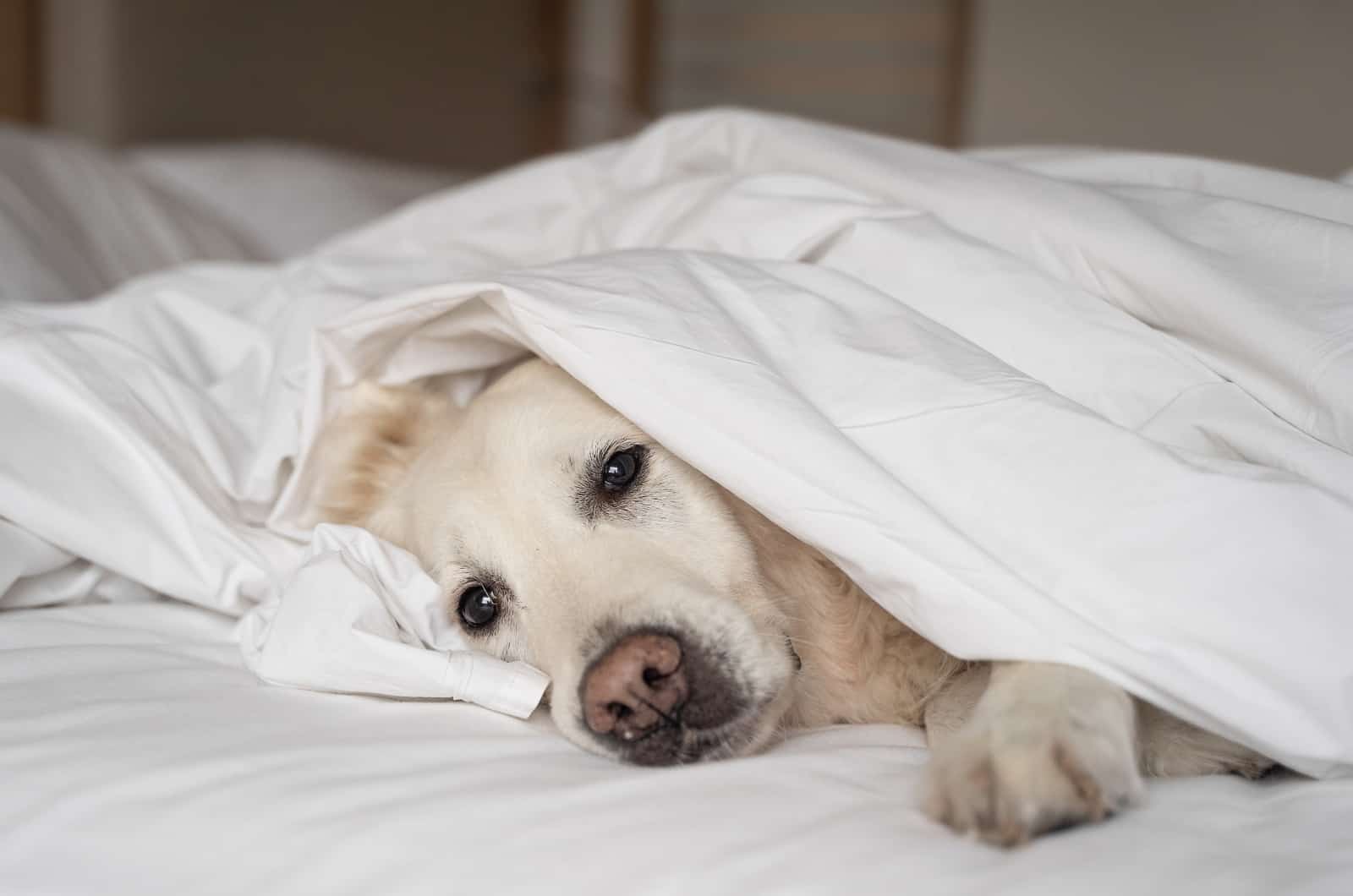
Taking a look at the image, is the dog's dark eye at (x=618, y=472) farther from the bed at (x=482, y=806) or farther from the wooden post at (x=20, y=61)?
the wooden post at (x=20, y=61)

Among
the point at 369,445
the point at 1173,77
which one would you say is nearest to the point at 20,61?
the point at 369,445

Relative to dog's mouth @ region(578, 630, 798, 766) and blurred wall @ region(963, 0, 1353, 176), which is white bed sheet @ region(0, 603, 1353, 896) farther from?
blurred wall @ region(963, 0, 1353, 176)

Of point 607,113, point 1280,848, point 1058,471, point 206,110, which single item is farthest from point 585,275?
point 607,113

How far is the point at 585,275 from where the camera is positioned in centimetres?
143

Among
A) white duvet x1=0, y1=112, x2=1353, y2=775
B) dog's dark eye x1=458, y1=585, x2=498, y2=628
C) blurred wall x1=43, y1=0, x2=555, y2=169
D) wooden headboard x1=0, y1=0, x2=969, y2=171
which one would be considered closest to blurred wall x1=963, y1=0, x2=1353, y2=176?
wooden headboard x1=0, y1=0, x2=969, y2=171

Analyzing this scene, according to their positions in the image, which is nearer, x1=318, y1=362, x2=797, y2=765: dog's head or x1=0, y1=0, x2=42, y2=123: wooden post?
x1=318, y1=362, x2=797, y2=765: dog's head

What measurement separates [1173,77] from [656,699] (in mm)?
4418

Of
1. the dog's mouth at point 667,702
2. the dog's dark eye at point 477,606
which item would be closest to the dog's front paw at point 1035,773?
the dog's mouth at point 667,702

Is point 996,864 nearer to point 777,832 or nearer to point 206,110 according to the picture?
point 777,832

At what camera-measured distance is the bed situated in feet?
2.82

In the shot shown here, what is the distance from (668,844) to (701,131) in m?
1.43

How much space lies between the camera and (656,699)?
1.20m

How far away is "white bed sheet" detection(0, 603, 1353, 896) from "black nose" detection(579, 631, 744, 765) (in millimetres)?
53

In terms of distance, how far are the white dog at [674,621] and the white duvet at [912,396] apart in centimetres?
9
